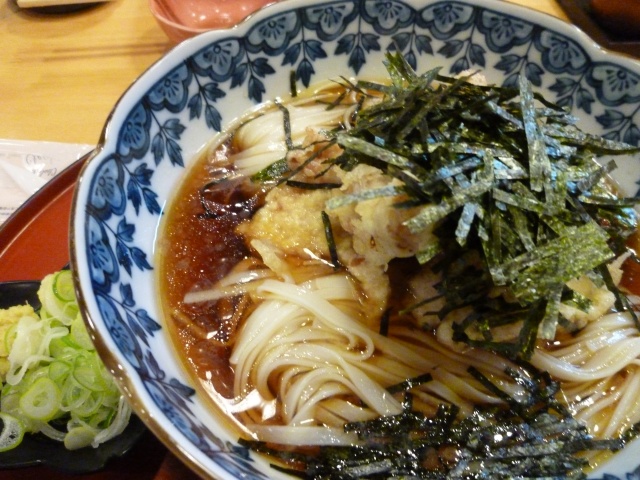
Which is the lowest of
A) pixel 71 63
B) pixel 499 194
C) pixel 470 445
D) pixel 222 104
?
pixel 470 445

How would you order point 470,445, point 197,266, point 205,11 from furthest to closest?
point 205,11, point 197,266, point 470,445

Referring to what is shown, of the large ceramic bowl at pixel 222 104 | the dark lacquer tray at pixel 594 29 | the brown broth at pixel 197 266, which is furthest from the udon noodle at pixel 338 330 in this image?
the dark lacquer tray at pixel 594 29

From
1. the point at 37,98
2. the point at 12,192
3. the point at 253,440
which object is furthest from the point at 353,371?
the point at 37,98

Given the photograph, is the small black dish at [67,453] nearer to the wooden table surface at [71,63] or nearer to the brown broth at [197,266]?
the brown broth at [197,266]

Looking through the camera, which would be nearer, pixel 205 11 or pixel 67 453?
pixel 67 453

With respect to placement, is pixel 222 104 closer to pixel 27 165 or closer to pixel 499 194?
pixel 27 165

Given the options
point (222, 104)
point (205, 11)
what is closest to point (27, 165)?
point (222, 104)
